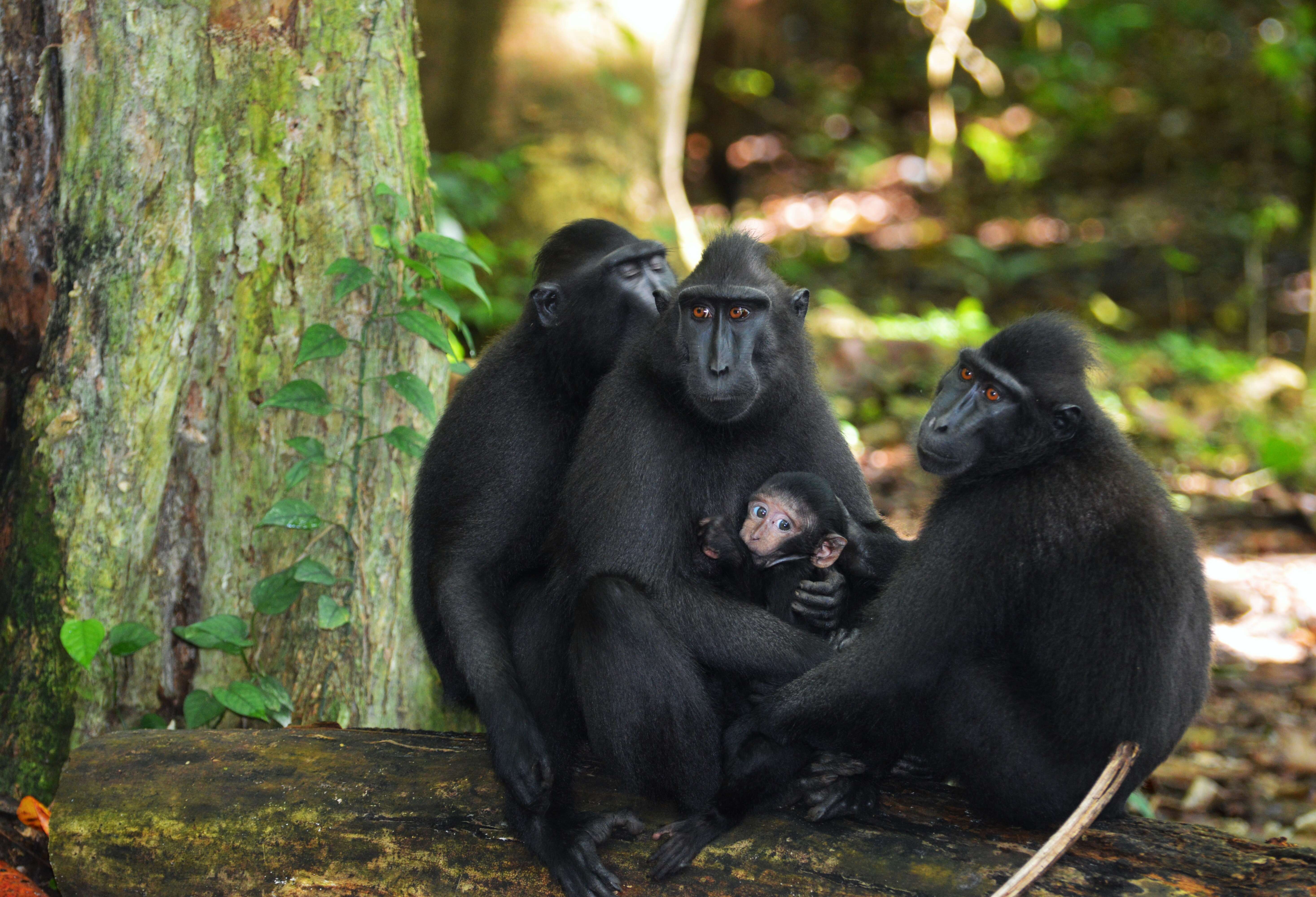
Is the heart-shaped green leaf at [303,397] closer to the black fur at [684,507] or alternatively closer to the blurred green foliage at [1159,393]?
the black fur at [684,507]

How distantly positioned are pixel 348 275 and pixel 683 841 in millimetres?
2623

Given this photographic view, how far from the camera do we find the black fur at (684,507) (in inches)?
147

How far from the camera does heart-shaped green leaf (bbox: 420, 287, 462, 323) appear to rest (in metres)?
4.71

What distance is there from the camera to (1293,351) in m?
13.5

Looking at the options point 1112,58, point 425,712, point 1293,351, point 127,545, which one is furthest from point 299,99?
point 1112,58

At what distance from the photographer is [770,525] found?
163 inches

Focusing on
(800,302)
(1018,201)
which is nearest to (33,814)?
(800,302)

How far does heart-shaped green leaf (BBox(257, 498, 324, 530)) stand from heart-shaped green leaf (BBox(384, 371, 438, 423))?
608 millimetres

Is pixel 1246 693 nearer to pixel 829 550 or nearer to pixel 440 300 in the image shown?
pixel 829 550

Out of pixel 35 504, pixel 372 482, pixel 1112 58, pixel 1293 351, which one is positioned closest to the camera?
pixel 35 504

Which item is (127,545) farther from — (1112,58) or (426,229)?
(1112,58)

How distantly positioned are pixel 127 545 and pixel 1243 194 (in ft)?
55.1

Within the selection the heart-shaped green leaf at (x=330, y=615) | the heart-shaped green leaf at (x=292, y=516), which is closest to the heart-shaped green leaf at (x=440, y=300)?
the heart-shaped green leaf at (x=292, y=516)

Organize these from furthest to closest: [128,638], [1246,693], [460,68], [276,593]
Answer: [460,68] < [1246,693] < [276,593] < [128,638]
